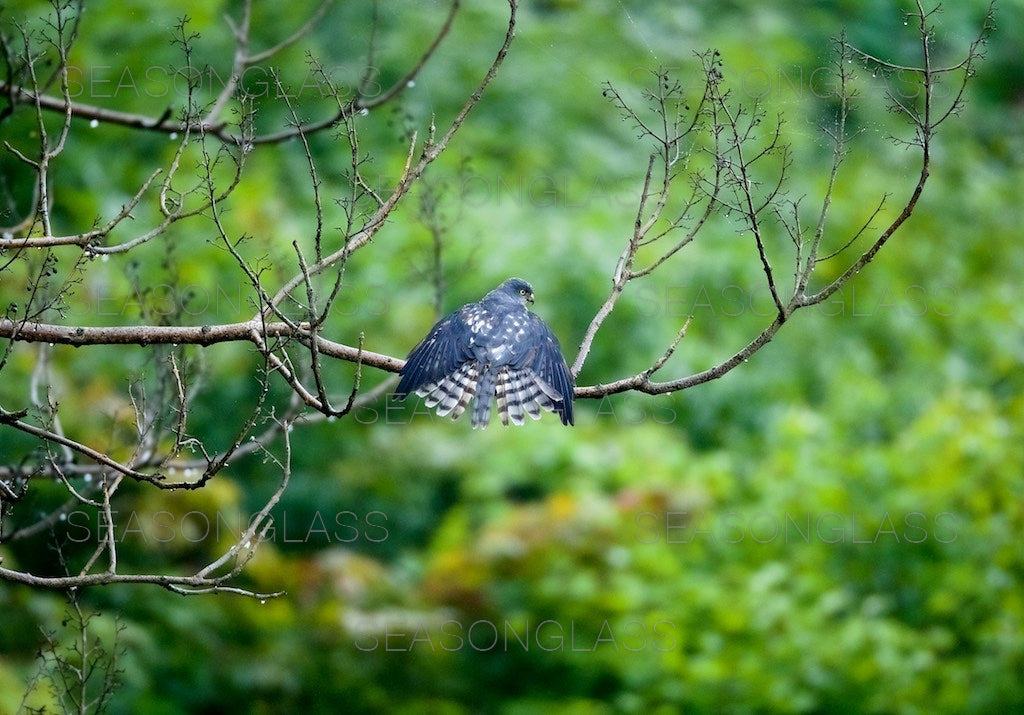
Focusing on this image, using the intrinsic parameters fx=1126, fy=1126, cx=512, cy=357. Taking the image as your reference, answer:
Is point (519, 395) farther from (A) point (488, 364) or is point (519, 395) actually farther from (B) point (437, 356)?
(B) point (437, 356)

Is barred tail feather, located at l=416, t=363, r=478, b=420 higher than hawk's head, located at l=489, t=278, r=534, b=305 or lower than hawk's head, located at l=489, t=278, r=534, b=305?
lower

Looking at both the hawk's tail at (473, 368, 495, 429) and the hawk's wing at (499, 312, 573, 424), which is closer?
the hawk's wing at (499, 312, 573, 424)

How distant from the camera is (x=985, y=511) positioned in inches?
298

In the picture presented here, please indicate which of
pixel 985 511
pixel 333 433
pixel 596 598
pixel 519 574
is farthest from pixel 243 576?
pixel 985 511

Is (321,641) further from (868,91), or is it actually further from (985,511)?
(868,91)

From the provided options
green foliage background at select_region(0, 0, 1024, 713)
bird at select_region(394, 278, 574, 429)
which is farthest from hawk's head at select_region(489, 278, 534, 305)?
green foliage background at select_region(0, 0, 1024, 713)

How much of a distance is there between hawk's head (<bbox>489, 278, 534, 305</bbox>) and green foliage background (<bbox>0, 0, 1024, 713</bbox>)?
1.41 m

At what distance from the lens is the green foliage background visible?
6.99 metres

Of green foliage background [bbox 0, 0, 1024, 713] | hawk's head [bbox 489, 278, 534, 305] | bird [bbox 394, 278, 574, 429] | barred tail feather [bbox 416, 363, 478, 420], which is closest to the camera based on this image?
bird [bbox 394, 278, 574, 429]

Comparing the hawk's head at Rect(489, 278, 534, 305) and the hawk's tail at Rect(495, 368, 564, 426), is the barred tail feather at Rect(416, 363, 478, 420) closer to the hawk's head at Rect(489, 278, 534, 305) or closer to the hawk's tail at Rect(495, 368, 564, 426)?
the hawk's tail at Rect(495, 368, 564, 426)

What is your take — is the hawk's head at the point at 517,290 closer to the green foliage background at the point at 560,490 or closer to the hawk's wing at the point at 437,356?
the hawk's wing at the point at 437,356

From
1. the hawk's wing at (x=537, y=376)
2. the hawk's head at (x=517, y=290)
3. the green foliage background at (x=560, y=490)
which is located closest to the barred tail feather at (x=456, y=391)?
the hawk's wing at (x=537, y=376)

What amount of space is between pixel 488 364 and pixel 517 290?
2.68 feet

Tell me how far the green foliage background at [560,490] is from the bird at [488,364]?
81.3 inches
